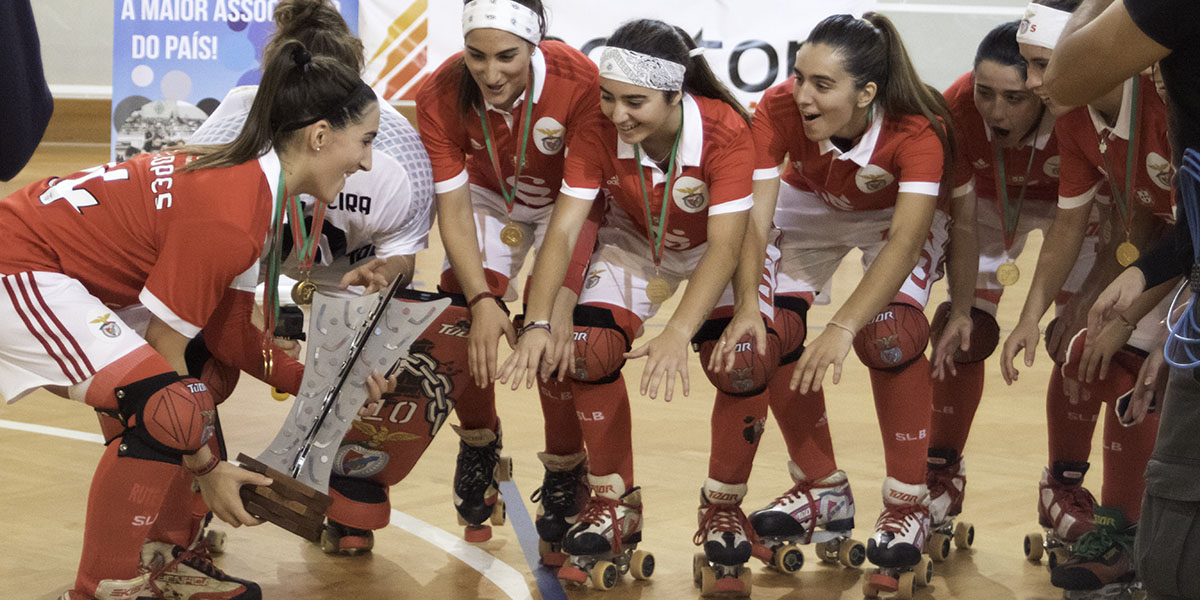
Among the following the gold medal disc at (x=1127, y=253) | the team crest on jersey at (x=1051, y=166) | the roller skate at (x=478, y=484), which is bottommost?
the roller skate at (x=478, y=484)

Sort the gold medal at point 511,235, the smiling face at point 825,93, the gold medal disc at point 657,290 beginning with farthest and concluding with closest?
the gold medal at point 511,235 → the gold medal disc at point 657,290 → the smiling face at point 825,93

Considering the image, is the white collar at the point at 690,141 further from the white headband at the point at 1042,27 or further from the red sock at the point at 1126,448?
the red sock at the point at 1126,448

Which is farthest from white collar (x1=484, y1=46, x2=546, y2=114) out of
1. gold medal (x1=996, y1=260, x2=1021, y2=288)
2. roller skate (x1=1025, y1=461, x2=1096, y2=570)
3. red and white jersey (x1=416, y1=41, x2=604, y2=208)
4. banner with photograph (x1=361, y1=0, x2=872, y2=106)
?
banner with photograph (x1=361, y1=0, x2=872, y2=106)

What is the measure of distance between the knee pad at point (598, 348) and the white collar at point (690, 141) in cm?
39

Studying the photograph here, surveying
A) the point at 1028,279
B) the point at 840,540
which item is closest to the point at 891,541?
the point at 840,540

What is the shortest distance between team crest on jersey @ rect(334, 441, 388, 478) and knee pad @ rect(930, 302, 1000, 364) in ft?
4.72

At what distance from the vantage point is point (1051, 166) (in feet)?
10.7

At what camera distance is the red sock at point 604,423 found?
2.99m

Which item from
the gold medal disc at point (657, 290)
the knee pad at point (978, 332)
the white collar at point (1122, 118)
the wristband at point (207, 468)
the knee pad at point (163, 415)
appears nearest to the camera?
the knee pad at point (163, 415)

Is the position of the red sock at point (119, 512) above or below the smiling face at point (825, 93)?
below

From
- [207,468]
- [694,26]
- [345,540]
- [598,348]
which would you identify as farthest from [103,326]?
[694,26]

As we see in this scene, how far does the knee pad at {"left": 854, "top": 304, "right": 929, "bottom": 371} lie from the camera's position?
3018 millimetres

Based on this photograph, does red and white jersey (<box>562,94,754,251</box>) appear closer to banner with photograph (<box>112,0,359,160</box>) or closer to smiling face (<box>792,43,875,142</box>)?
smiling face (<box>792,43,875,142</box>)

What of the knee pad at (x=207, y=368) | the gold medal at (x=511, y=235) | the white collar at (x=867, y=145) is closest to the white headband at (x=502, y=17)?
the gold medal at (x=511, y=235)
